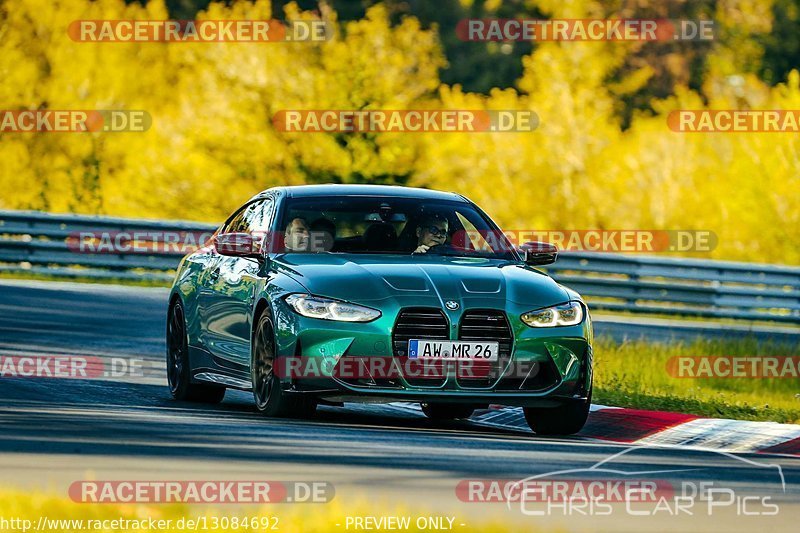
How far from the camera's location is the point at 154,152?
45500 mm

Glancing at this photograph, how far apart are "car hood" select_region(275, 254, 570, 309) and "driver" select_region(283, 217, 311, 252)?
12.1 inches

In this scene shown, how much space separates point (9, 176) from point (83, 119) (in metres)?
2.54

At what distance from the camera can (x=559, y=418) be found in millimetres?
11867

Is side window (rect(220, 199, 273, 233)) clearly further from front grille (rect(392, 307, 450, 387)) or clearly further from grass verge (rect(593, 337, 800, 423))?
grass verge (rect(593, 337, 800, 423))

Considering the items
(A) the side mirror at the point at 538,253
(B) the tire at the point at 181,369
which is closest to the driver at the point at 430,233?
(A) the side mirror at the point at 538,253

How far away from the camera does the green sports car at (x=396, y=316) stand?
11.1 metres

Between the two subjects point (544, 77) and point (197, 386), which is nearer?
point (197, 386)

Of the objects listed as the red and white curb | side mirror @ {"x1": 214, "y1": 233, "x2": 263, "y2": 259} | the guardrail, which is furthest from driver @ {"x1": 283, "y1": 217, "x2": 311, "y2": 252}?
the guardrail

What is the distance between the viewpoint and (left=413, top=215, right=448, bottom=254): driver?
1238 centimetres

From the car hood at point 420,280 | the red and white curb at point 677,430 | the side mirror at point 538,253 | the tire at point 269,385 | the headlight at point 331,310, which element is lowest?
the red and white curb at point 677,430

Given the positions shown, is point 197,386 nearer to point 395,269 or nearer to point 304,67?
point 395,269

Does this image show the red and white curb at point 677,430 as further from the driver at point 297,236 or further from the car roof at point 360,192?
the driver at point 297,236

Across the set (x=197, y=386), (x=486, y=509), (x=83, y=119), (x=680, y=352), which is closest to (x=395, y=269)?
(x=197, y=386)

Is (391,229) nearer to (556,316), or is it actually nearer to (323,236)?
(323,236)
